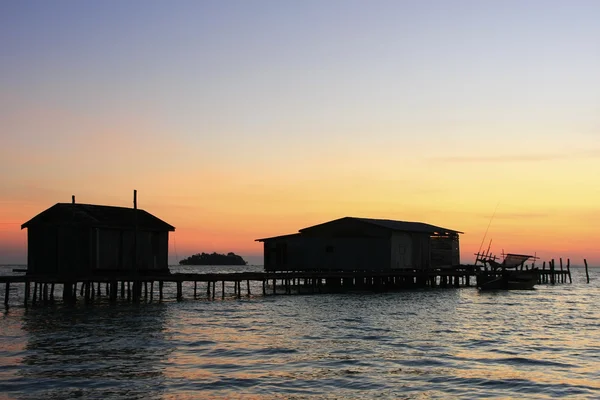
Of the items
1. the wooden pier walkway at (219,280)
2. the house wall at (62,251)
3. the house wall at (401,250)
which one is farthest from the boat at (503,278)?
the house wall at (62,251)

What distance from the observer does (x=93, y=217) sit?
40625 mm

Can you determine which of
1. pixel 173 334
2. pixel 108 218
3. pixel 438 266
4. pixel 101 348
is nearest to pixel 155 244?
pixel 108 218

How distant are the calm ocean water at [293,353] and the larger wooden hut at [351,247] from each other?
18069mm

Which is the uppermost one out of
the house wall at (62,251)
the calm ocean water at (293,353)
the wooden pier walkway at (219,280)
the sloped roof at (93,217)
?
the sloped roof at (93,217)

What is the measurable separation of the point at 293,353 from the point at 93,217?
2203 cm

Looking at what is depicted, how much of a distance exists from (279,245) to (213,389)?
44131 millimetres

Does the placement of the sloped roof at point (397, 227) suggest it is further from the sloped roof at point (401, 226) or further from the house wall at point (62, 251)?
the house wall at point (62, 251)

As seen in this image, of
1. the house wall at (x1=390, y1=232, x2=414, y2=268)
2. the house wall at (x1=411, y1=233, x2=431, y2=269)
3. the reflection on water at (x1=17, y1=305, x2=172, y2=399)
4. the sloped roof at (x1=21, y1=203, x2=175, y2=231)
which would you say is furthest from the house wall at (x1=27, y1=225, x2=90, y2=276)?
the house wall at (x1=411, y1=233, x2=431, y2=269)

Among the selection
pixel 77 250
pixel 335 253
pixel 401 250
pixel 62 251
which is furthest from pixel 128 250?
pixel 401 250

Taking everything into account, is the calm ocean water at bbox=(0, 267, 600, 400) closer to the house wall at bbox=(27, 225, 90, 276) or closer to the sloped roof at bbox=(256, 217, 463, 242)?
the house wall at bbox=(27, 225, 90, 276)

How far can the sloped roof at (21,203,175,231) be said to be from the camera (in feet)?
132

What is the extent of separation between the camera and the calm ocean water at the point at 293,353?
17.1 metres

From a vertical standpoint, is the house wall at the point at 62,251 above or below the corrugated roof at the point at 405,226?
below

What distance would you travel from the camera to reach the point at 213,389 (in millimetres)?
16969
